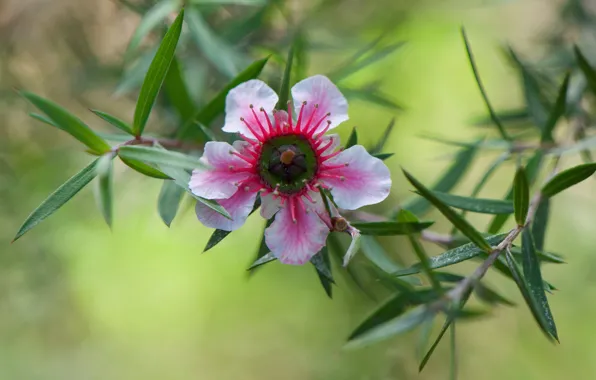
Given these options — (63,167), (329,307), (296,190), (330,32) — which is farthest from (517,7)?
(296,190)

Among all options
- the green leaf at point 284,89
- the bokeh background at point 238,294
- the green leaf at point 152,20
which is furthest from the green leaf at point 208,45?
the bokeh background at point 238,294

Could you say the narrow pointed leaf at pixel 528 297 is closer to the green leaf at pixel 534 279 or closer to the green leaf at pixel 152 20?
the green leaf at pixel 534 279

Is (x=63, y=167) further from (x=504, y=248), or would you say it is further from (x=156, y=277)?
(x=504, y=248)

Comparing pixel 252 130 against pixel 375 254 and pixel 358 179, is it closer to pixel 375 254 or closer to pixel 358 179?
pixel 358 179

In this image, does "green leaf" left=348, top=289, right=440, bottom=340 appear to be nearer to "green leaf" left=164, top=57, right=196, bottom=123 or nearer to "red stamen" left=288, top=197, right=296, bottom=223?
"red stamen" left=288, top=197, right=296, bottom=223

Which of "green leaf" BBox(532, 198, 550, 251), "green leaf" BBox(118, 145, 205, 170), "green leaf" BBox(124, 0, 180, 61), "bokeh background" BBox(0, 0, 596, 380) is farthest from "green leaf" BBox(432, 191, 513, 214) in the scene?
"bokeh background" BBox(0, 0, 596, 380)

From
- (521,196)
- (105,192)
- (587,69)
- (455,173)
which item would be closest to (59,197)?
(105,192)
